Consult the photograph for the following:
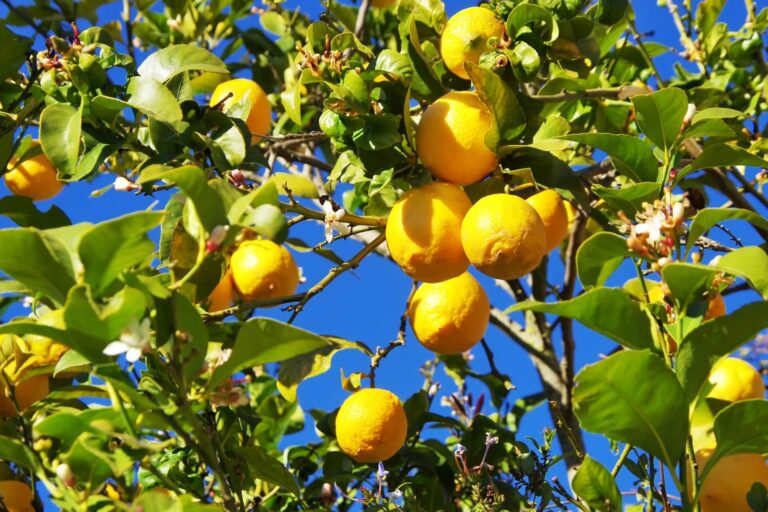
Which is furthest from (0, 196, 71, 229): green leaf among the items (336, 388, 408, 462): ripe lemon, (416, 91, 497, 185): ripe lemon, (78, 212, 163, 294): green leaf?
(78, 212, 163, 294): green leaf

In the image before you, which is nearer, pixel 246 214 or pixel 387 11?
pixel 246 214

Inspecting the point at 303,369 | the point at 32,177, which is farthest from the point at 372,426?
the point at 32,177

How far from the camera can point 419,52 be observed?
1.51 m

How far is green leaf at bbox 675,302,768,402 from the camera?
41.7 inches

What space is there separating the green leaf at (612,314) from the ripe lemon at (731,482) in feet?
0.97

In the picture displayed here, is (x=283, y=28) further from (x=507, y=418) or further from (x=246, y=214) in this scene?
(x=246, y=214)

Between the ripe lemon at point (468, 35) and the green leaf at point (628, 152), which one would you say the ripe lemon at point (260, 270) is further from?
the green leaf at point (628, 152)

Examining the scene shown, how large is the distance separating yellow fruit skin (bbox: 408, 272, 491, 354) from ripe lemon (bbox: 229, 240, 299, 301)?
27 cm

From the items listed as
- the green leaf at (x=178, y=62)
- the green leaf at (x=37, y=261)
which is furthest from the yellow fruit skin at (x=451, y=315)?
the green leaf at (x=37, y=261)

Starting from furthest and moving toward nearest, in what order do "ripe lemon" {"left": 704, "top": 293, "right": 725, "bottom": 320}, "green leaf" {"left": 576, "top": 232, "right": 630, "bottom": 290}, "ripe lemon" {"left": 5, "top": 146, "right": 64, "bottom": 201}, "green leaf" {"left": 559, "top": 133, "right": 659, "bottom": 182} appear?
1. "ripe lemon" {"left": 5, "top": 146, "right": 64, "bottom": 201}
2. "ripe lemon" {"left": 704, "top": 293, "right": 725, "bottom": 320}
3. "green leaf" {"left": 559, "top": 133, "right": 659, "bottom": 182}
4. "green leaf" {"left": 576, "top": 232, "right": 630, "bottom": 290}

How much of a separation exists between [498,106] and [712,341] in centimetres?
50

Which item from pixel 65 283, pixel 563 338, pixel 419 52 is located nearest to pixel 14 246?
pixel 65 283

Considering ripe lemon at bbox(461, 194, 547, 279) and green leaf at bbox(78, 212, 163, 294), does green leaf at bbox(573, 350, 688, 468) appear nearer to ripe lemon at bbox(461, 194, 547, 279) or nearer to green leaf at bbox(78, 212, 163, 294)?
ripe lemon at bbox(461, 194, 547, 279)

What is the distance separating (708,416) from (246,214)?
2.47 feet
